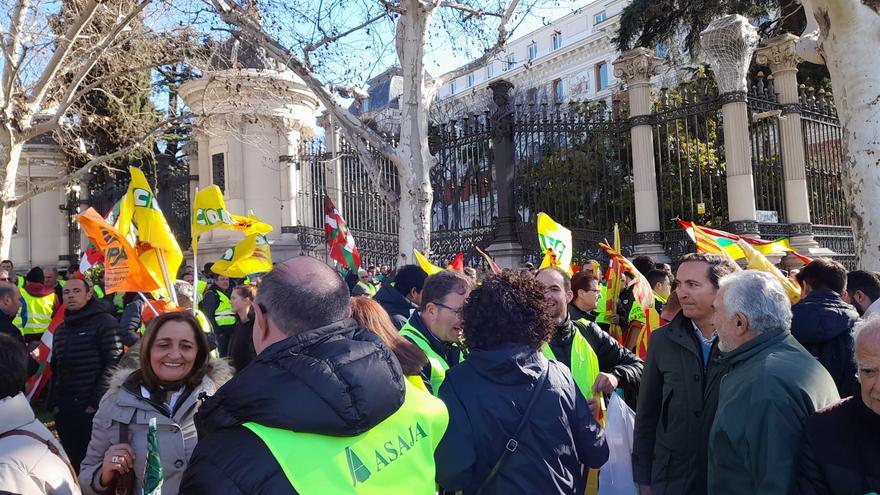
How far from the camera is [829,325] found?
12.5 ft

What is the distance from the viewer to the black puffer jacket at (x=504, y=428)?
2.65 meters

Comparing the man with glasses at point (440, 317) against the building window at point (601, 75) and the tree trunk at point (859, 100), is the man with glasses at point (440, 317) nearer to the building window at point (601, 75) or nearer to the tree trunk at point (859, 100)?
the tree trunk at point (859, 100)

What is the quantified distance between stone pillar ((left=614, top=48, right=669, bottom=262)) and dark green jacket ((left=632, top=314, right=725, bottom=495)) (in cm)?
890

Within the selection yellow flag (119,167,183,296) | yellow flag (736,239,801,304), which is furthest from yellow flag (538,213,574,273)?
yellow flag (119,167,183,296)

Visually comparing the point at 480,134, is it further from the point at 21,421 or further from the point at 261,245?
the point at 21,421

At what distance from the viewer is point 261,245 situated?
973 centimetres

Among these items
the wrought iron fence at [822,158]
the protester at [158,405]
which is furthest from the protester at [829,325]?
the wrought iron fence at [822,158]

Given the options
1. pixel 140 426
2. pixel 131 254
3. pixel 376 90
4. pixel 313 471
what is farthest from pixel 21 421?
pixel 376 90

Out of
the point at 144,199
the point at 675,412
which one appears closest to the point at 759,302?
the point at 675,412

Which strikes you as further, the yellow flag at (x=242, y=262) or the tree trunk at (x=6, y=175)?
the tree trunk at (x=6, y=175)

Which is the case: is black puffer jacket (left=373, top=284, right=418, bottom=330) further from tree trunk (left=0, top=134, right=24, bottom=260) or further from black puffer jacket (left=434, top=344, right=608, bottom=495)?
tree trunk (left=0, top=134, right=24, bottom=260)

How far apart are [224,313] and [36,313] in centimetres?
286

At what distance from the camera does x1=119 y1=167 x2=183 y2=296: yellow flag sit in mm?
6199

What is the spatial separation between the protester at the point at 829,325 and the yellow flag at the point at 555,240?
3.39m
